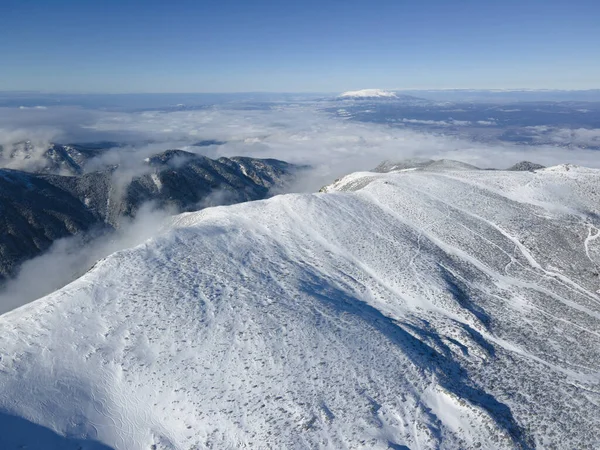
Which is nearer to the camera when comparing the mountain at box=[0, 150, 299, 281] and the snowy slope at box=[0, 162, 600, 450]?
the snowy slope at box=[0, 162, 600, 450]

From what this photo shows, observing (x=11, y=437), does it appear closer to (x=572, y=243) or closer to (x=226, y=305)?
(x=226, y=305)

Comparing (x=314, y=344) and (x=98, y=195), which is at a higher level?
(x=314, y=344)

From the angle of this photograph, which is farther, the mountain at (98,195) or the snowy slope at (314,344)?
the mountain at (98,195)

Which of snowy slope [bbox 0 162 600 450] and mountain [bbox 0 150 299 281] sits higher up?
snowy slope [bbox 0 162 600 450]

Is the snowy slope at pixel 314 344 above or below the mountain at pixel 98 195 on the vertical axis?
above

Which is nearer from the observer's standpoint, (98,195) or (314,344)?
(314,344)
